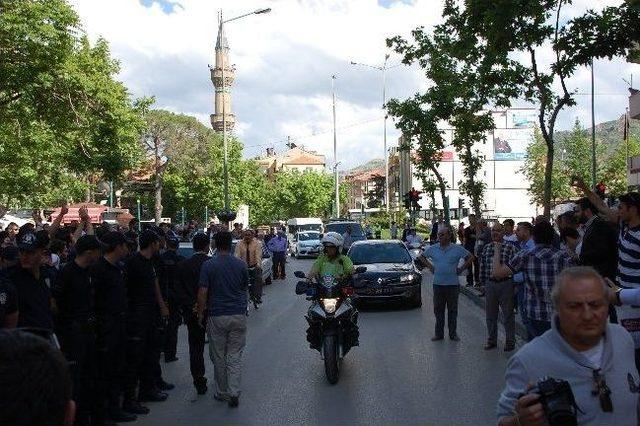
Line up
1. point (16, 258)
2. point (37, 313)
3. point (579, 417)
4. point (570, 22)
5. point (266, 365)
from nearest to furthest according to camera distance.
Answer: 1. point (579, 417)
2. point (37, 313)
3. point (16, 258)
4. point (266, 365)
5. point (570, 22)

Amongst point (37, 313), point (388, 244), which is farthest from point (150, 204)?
point (37, 313)

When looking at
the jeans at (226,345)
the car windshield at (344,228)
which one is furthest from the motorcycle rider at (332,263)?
the car windshield at (344,228)

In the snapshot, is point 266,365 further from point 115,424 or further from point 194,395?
point 115,424

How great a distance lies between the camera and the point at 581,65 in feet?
44.8

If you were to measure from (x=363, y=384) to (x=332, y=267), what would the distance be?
4.95 feet

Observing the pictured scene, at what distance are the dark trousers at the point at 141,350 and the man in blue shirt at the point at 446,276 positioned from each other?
5.10m

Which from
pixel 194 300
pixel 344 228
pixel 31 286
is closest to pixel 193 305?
pixel 194 300

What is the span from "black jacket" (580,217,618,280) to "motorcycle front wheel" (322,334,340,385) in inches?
124

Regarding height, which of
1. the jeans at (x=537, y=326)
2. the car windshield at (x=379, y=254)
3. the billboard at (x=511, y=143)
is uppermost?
the billboard at (x=511, y=143)

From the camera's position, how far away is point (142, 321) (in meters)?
8.38

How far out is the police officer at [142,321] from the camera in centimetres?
820

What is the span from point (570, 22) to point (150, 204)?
250 feet

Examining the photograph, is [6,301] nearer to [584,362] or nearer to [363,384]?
[584,362]

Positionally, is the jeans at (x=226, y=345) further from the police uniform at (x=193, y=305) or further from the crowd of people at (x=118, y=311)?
the police uniform at (x=193, y=305)
